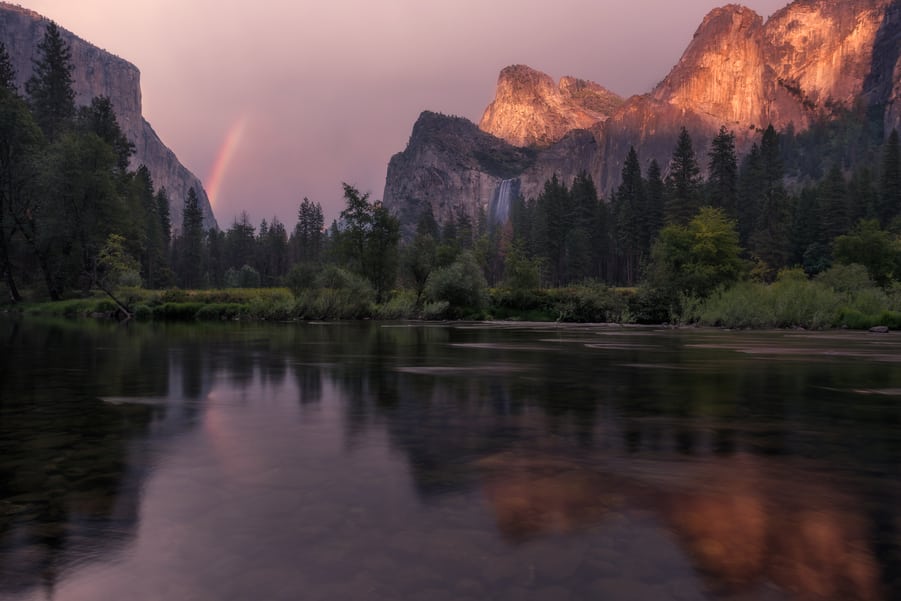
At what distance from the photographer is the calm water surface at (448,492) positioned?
3.93 meters

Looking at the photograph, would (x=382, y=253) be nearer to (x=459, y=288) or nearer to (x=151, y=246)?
(x=459, y=288)

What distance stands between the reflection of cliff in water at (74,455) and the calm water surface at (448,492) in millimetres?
36

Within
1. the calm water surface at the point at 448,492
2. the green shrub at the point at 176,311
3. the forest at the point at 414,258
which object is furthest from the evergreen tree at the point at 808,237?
the calm water surface at the point at 448,492

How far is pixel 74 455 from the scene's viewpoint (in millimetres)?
7066

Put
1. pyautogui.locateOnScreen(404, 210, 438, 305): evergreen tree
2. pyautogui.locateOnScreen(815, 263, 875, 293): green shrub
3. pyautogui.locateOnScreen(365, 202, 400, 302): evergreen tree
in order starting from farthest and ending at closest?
pyautogui.locateOnScreen(404, 210, 438, 305): evergreen tree, pyautogui.locateOnScreen(365, 202, 400, 302): evergreen tree, pyautogui.locateOnScreen(815, 263, 875, 293): green shrub

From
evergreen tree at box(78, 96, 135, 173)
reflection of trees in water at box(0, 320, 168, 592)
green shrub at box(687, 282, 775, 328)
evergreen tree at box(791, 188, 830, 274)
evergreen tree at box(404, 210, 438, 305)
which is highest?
evergreen tree at box(78, 96, 135, 173)

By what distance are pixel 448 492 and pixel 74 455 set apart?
4662mm

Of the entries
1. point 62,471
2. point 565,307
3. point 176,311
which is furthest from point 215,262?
point 62,471

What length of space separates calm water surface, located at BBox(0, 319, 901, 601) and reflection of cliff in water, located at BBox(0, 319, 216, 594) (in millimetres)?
36

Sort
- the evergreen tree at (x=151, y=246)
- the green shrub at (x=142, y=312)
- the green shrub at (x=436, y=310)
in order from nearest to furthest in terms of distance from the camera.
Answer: the green shrub at (x=142, y=312), the green shrub at (x=436, y=310), the evergreen tree at (x=151, y=246)

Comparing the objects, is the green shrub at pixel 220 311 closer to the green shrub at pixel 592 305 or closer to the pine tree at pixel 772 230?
the green shrub at pixel 592 305

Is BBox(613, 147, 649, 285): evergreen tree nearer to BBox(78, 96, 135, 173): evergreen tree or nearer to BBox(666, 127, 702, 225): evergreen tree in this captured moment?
BBox(666, 127, 702, 225): evergreen tree

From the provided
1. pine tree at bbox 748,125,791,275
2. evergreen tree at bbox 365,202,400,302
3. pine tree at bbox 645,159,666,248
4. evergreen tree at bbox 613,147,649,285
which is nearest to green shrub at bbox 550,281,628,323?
evergreen tree at bbox 365,202,400,302

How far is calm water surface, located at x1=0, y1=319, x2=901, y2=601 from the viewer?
3934 millimetres
